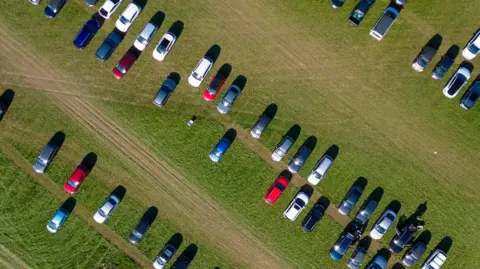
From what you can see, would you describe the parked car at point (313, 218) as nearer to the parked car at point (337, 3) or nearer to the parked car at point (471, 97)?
the parked car at point (471, 97)

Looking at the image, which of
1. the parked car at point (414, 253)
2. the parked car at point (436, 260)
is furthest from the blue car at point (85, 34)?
the parked car at point (436, 260)

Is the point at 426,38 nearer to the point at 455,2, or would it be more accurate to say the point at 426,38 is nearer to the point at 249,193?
the point at 455,2

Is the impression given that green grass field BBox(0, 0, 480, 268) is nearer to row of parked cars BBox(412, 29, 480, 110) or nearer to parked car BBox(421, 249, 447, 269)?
row of parked cars BBox(412, 29, 480, 110)

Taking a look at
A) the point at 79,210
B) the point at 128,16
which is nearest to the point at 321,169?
the point at 128,16

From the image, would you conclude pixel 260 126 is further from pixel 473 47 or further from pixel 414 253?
pixel 473 47

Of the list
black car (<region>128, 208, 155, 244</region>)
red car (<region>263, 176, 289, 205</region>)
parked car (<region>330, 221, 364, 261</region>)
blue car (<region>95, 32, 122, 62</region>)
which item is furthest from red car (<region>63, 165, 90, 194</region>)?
parked car (<region>330, 221, 364, 261</region>)

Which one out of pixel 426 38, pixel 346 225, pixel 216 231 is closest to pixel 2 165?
pixel 216 231
